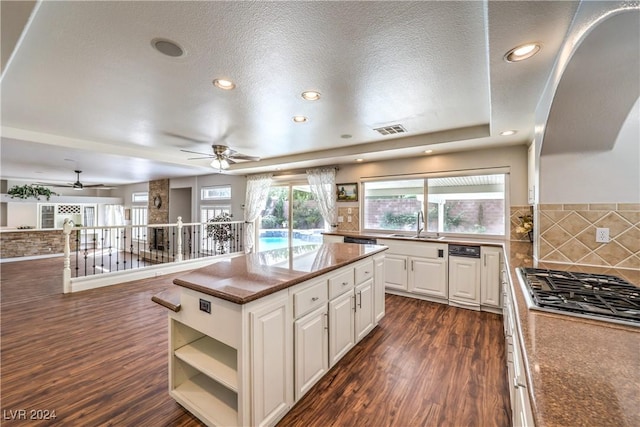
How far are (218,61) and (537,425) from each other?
2450mm

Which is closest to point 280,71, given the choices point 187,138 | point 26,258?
point 187,138

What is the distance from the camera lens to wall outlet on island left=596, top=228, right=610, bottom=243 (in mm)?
1981

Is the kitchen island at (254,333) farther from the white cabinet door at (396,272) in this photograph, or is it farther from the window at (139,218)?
the window at (139,218)

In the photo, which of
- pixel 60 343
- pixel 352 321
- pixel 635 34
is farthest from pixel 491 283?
pixel 60 343

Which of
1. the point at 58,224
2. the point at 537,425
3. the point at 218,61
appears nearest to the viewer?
the point at 537,425

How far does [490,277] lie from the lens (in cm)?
338

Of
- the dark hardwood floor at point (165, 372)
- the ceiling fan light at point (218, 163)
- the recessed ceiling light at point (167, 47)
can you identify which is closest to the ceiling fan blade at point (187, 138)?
the ceiling fan light at point (218, 163)

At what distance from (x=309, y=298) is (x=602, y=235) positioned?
7.46 feet

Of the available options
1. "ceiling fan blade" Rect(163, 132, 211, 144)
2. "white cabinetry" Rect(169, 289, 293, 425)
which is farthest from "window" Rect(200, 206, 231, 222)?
"white cabinetry" Rect(169, 289, 293, 425)

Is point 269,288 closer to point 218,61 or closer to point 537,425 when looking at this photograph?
point 537,425

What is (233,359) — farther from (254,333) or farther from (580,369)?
(580,369)

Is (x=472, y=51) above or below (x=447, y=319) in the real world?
above

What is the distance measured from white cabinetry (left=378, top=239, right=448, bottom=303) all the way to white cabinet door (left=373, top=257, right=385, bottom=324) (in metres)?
1.01

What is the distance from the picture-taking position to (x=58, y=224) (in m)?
9.45
